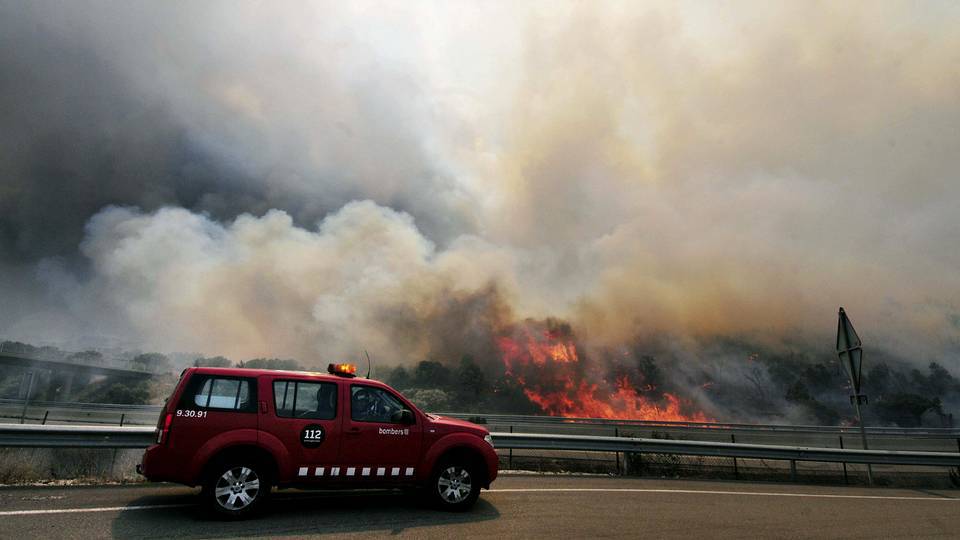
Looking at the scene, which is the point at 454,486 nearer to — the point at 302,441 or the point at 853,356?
the point at 302,441

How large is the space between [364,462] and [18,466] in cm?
627

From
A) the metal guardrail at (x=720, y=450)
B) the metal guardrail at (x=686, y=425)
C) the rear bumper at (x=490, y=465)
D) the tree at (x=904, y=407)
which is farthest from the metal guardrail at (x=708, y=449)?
the tree at (x=904, y=407)

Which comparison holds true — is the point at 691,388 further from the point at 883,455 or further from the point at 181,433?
the point at 181,433

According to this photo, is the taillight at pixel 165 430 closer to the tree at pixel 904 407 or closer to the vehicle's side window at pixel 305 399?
the vehicle's side window at pixel 305 399

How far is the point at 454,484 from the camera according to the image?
24.4 ft

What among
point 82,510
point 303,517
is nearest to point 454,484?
point 303,517

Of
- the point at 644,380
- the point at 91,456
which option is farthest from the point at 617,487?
the point at 644,380

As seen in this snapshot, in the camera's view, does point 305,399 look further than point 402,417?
No

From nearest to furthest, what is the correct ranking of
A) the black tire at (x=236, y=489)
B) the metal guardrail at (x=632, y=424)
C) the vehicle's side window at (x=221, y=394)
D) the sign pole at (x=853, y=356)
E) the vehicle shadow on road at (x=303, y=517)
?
the vehicle shadow on road at (x=303, y=517), the black tire at (x=236, y=489), the vehicle's side window at (x=221, y=394), the sign pole at (x=853, y=356), the metal guardrail at (x=632, y=424)

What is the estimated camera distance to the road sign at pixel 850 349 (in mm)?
12555

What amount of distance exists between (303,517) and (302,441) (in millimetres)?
978

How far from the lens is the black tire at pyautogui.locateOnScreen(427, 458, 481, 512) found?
736 centimetres

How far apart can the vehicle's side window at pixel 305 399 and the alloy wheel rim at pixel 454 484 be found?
192 cm

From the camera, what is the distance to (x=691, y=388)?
188 feet
